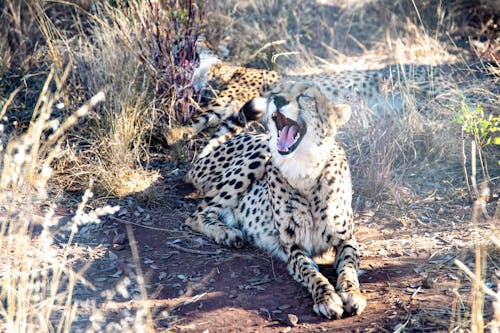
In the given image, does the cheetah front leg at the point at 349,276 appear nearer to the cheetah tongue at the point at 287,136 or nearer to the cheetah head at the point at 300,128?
the cheetah head at the point at 300,128

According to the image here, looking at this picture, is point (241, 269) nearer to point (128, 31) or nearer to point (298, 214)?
point (298, 214)

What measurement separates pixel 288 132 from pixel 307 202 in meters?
0.39

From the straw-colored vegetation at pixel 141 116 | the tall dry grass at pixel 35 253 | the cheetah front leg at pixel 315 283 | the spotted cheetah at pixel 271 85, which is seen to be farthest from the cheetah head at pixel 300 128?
the spotted cheetah at pixel 271 85

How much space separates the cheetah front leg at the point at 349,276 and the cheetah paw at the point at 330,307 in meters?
0.04

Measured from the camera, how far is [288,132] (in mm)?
3559

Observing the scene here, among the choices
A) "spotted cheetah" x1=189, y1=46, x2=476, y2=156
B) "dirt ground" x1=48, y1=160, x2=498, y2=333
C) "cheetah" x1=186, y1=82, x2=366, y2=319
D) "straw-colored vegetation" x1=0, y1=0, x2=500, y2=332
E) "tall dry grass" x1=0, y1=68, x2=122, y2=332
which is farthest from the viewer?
"spotted cheetah" x1=189, y1=46, x2=476, y2=156

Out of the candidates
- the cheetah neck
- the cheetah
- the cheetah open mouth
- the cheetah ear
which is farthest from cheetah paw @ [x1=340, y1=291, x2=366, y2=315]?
the cheetah ear

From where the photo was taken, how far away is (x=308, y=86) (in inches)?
144

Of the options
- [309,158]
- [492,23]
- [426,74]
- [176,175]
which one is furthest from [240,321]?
[492,23]

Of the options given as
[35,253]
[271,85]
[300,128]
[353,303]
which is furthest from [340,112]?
[271,85]

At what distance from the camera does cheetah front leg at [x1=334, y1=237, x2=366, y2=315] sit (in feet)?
10.6

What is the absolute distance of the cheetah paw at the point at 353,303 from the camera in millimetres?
3203

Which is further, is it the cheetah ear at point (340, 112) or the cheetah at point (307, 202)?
the cheetah ear at point (340, 112)

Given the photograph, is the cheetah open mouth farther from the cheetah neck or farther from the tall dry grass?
the tall dry grass
